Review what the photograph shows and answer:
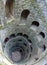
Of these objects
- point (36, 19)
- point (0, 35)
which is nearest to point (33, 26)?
point (36, 19)

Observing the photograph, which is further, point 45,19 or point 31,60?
point 31,60

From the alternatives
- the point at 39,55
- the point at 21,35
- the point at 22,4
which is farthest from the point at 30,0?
the point at 39,55

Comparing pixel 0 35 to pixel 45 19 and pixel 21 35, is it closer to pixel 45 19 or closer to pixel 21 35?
pixel 21 35

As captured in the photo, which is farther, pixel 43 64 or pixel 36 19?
pixel 43 64

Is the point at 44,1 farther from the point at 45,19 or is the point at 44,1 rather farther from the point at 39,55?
the point at 39,55

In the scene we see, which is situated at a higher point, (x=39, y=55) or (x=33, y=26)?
(x=33, y=26)

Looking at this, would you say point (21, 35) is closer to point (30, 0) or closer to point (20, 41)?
point (20, 41)

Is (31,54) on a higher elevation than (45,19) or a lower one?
lower

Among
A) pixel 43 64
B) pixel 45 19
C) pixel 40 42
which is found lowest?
pixel 43 64

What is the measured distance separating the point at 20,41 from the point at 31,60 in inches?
13.6

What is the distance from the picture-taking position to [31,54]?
3.99 m

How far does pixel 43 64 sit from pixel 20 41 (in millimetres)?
492

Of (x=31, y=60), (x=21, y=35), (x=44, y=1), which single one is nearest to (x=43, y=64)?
(x=31, y=60)

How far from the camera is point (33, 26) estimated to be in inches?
153
